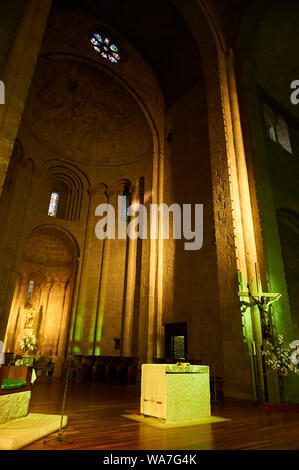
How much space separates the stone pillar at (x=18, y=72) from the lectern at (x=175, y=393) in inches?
180

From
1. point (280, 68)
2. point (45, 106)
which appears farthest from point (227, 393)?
point (45, 106)

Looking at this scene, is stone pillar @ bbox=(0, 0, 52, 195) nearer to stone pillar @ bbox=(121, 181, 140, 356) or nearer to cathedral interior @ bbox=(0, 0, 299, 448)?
cathedral interior @ bbox=(0, 0, 299, 448)

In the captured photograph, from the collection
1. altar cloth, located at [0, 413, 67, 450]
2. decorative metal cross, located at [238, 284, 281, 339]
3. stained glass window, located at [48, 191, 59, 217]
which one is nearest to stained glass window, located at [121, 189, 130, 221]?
stained glass window, located at [48, 191, 59, 217]

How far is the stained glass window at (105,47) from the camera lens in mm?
15602

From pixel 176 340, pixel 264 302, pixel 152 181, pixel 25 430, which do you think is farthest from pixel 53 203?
pixel 25 430

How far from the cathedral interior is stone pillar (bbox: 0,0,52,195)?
0.04 m

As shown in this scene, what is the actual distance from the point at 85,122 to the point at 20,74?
1031 cm

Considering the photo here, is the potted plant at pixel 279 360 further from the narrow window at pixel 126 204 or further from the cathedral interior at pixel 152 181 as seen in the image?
the narrow window at pixel 126 204

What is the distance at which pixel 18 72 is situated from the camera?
6613 millimetres

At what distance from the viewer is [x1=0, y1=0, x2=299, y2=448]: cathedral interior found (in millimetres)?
7930

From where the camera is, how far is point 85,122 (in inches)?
652

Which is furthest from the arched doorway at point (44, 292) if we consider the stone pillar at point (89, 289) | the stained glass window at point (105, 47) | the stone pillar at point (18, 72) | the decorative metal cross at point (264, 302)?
the decorative metal cross at point (264, 302)

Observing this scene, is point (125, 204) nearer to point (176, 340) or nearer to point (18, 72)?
→ point (176, 340)

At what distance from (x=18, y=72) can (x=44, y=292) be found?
12487mm
